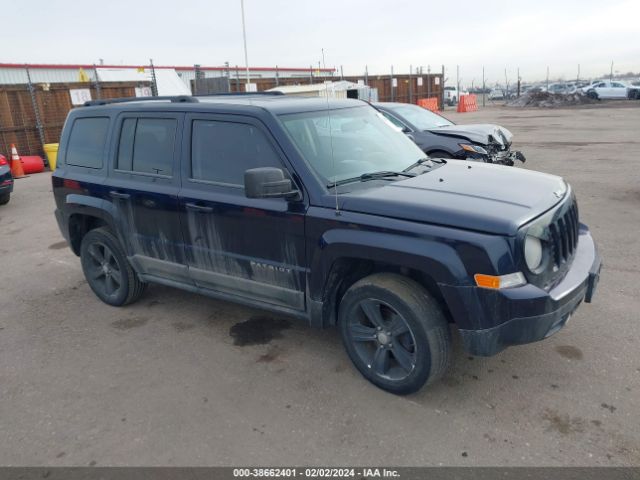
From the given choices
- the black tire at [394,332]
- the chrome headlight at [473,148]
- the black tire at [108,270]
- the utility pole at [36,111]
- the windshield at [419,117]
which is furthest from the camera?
the utility pole at [36,111]

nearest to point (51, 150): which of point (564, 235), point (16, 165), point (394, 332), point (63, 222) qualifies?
point (16, 165)

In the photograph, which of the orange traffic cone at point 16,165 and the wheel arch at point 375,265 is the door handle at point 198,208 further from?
the orange traffic cone at point 16,165

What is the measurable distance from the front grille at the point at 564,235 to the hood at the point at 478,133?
570cm

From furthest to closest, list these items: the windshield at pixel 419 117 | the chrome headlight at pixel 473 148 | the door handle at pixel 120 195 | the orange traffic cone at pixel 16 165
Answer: the orange traffic cone at pixel 16 165, the windshield at pixel 419 117, the chrome headlight at pixel 473 148, the door handle at pixel 120 195

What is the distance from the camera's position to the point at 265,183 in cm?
324

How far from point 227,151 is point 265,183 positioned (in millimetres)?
782

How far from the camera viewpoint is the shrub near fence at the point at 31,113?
599 inches

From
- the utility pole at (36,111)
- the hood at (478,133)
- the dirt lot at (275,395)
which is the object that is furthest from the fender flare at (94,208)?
the utility pole at (36,111)

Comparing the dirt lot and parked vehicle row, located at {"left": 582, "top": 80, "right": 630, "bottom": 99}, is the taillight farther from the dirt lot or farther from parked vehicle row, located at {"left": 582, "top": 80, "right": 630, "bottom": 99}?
parked vehicle row, located at {"left": 582, "top": 80, "right": 630, "bottom": 99}

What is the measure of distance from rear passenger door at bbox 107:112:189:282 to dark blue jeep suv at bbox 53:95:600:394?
1 cm

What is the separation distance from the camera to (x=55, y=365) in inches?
159

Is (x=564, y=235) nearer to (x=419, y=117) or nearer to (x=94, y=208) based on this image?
(x=94, y=208)

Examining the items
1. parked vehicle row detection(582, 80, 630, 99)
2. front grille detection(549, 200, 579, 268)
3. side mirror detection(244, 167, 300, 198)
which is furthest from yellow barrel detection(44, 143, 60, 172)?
parked vehicle row detection(582, 80, 630, 99)

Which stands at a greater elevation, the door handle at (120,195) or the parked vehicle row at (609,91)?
the door handle at (120,195)
